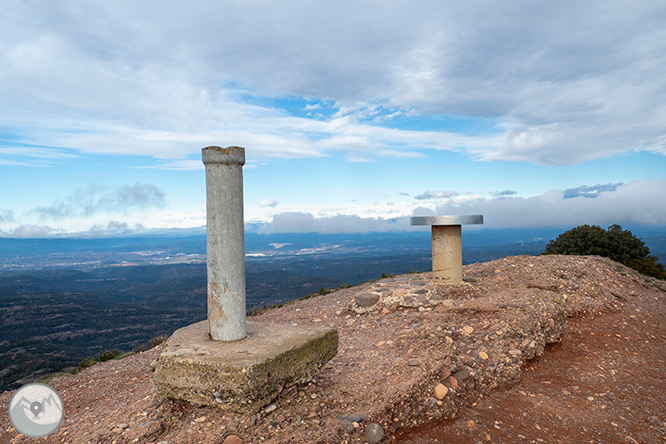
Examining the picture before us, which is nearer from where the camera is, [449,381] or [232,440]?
[232,440]

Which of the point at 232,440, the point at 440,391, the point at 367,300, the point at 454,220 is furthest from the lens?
the point at 367,300

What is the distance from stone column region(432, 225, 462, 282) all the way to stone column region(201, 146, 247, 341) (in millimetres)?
7619

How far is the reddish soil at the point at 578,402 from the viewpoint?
5.80 m

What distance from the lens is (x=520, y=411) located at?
641 cm

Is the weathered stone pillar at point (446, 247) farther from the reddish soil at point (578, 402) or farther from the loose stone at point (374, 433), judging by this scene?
the loose stone at point (374, 433)

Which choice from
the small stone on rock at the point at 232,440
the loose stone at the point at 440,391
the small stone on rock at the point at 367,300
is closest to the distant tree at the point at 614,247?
the small stone on rock at the point at 367,300

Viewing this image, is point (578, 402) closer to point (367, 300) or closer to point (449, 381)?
point (449, 381)

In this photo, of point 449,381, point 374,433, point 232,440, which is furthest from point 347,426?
point 449,381

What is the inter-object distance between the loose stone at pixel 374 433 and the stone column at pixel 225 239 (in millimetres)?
2356

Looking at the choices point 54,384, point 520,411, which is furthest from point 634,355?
point 54,384

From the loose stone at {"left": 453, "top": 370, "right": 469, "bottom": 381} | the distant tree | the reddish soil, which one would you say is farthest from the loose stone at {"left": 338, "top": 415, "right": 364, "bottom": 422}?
the distant tree

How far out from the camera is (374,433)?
209 inches

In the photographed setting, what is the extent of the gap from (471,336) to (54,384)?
1099 cm

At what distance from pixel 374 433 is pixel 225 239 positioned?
350 centimetres
